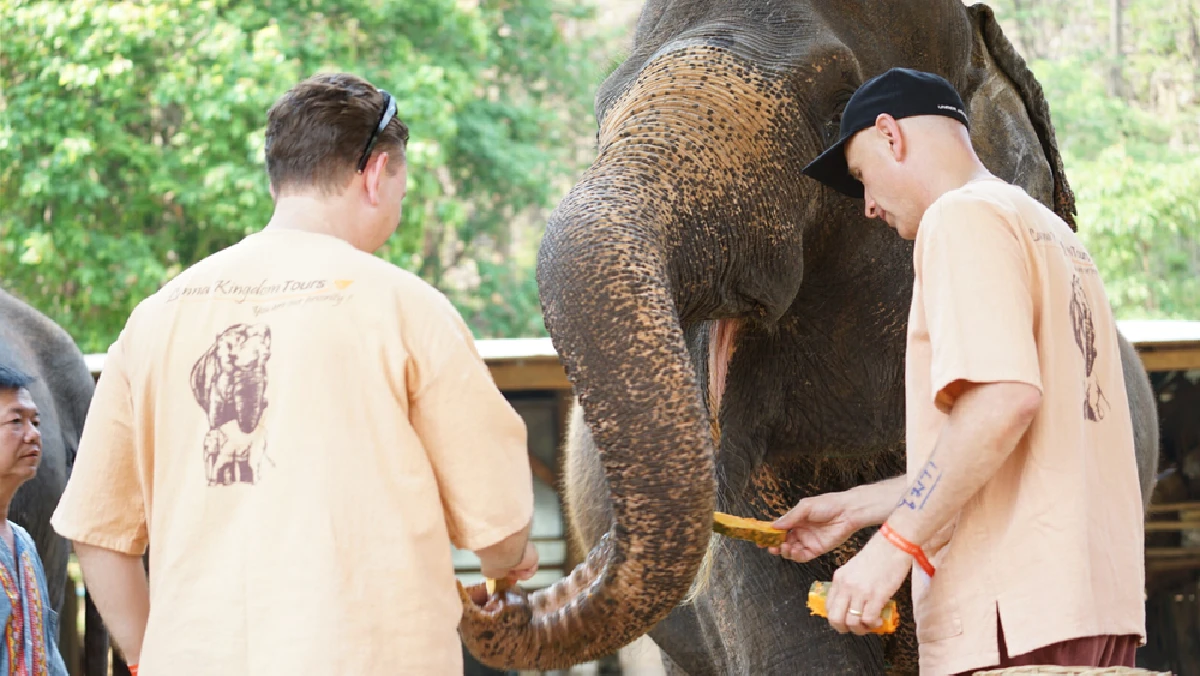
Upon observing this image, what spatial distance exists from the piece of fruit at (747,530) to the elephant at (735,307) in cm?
19

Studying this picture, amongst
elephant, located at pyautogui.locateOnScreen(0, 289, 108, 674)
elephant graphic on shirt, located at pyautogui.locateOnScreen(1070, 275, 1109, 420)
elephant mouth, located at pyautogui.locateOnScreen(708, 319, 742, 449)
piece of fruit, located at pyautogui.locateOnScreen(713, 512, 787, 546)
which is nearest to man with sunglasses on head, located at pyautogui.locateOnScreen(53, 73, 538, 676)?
piece of fruit, located at pyautogui.locateOnScreen(713, 512, 787, 546)

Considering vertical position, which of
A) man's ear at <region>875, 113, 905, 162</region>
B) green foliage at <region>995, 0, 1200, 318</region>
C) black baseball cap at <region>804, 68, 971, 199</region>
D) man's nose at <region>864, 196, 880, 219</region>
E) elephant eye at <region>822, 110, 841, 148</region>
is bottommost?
green foliage at <region>995, 0, 1200, 318</region>

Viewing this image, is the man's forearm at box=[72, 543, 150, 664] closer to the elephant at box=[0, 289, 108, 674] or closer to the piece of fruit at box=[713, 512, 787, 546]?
the piece of fruit at box=[713, 512, 787, 546]

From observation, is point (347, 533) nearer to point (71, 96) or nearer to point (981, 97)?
point (981, 97)

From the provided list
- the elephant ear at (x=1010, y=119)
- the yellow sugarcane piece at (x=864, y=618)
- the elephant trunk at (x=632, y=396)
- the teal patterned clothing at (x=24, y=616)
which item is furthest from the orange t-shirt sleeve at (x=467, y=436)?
the elephant ear at (x=1010, y=119)

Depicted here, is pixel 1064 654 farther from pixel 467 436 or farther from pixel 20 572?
pixel 20 572

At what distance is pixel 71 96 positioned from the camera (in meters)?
12.7

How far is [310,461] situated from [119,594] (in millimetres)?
426

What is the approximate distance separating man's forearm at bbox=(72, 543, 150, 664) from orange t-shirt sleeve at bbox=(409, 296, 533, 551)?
48 centimetres

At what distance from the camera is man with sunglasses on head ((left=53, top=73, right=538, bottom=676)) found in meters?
2.04

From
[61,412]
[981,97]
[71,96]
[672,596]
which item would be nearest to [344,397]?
[672,596]

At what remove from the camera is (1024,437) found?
7.16 feet

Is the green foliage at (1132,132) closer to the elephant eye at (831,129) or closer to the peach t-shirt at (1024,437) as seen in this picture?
the elephant eye at (831,129)

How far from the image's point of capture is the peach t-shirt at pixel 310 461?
Result: 6.66 feet
